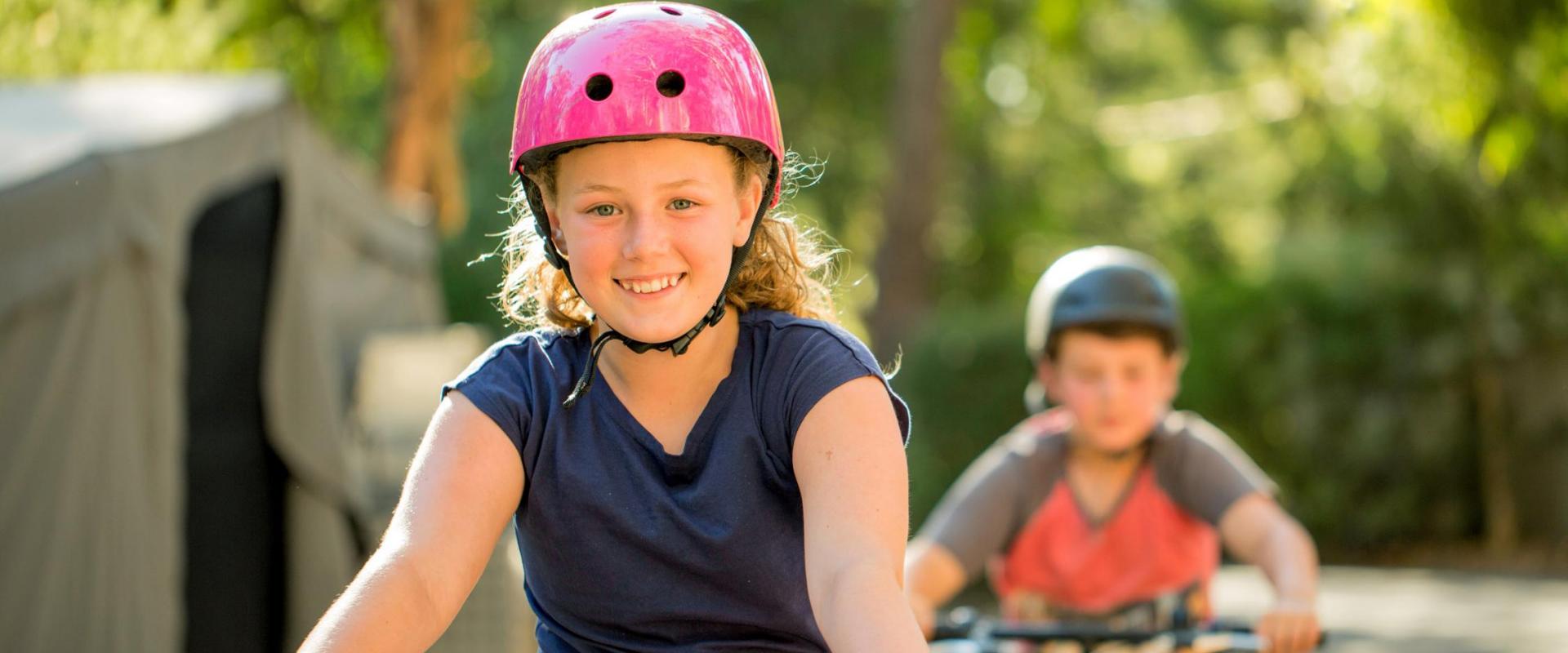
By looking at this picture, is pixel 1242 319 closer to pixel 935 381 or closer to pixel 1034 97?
pixel 935 381

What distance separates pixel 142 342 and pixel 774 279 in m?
3.30

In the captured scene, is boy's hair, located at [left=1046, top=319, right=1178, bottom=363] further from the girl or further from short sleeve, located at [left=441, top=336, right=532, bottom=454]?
short sleeve, located at [left=441, top=336, right=532, bottom=454]

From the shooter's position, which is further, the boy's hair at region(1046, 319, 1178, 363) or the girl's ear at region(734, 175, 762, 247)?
the boy's hair at region(1046, 319, 1178, 363)

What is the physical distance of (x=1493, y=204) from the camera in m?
15.1

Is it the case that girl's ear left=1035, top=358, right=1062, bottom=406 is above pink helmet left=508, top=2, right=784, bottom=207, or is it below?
below

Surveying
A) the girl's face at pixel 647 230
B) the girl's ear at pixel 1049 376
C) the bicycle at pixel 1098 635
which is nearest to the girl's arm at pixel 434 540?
the girl's face at pixel 647 230

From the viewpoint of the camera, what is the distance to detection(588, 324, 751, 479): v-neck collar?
276 centimetres

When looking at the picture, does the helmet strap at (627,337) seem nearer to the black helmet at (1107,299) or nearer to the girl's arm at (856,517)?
the girl's arm at (856,517)

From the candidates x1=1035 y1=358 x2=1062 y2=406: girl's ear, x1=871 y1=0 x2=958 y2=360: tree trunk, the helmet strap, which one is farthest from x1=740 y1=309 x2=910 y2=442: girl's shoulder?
x1=871 y1=0 x2=958 y2=360: tree trunk

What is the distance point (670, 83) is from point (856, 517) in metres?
0.75

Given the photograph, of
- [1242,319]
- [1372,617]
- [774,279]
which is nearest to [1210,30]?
[1242,319]

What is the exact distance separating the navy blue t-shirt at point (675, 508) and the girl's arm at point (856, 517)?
6 centimetres

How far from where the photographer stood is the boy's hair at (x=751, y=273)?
3.03 meters

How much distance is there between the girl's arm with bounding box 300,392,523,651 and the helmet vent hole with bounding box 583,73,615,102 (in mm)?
521
